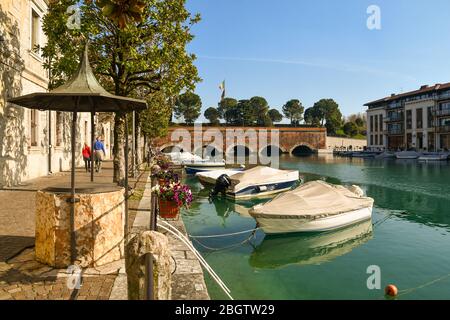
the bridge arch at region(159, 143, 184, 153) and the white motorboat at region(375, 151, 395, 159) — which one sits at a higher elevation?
the bridge arch at region(159, 143, 184, 153)

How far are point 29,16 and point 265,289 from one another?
16638mm

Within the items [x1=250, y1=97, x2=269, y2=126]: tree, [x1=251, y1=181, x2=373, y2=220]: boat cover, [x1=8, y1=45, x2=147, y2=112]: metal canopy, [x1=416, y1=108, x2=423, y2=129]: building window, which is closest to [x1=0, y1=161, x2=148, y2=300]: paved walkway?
[x1=8, y1=45, x2=147, y2=112]: metal canopy

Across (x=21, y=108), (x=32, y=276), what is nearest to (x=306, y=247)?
(x=32, y=276)

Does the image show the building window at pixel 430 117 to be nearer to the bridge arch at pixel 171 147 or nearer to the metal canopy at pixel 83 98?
the bridge arch at pixel 171 147

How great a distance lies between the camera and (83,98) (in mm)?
7754

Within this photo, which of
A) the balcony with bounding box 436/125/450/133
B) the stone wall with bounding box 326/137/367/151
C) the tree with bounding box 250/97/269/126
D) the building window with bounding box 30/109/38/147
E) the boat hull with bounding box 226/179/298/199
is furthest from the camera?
the tree with bounding box 250/97/269/126

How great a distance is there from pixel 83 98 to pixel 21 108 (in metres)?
9.71

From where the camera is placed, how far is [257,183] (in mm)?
20188

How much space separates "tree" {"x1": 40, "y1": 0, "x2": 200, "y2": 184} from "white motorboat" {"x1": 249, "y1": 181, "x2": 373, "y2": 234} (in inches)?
219

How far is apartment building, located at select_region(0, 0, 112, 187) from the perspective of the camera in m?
13.7

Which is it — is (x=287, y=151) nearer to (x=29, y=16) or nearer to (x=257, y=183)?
(x=257, y=183)

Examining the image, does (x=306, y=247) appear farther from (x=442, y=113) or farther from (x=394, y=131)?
(x=394, y=131)

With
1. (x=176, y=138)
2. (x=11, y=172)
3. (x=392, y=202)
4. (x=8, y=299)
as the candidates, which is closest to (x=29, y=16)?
(x=11, y=172)

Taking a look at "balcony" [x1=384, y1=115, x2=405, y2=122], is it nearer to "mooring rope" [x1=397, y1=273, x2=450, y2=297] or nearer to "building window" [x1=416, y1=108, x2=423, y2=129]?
"building window" [x1=416, y1=108, x2=423, y2=129]
